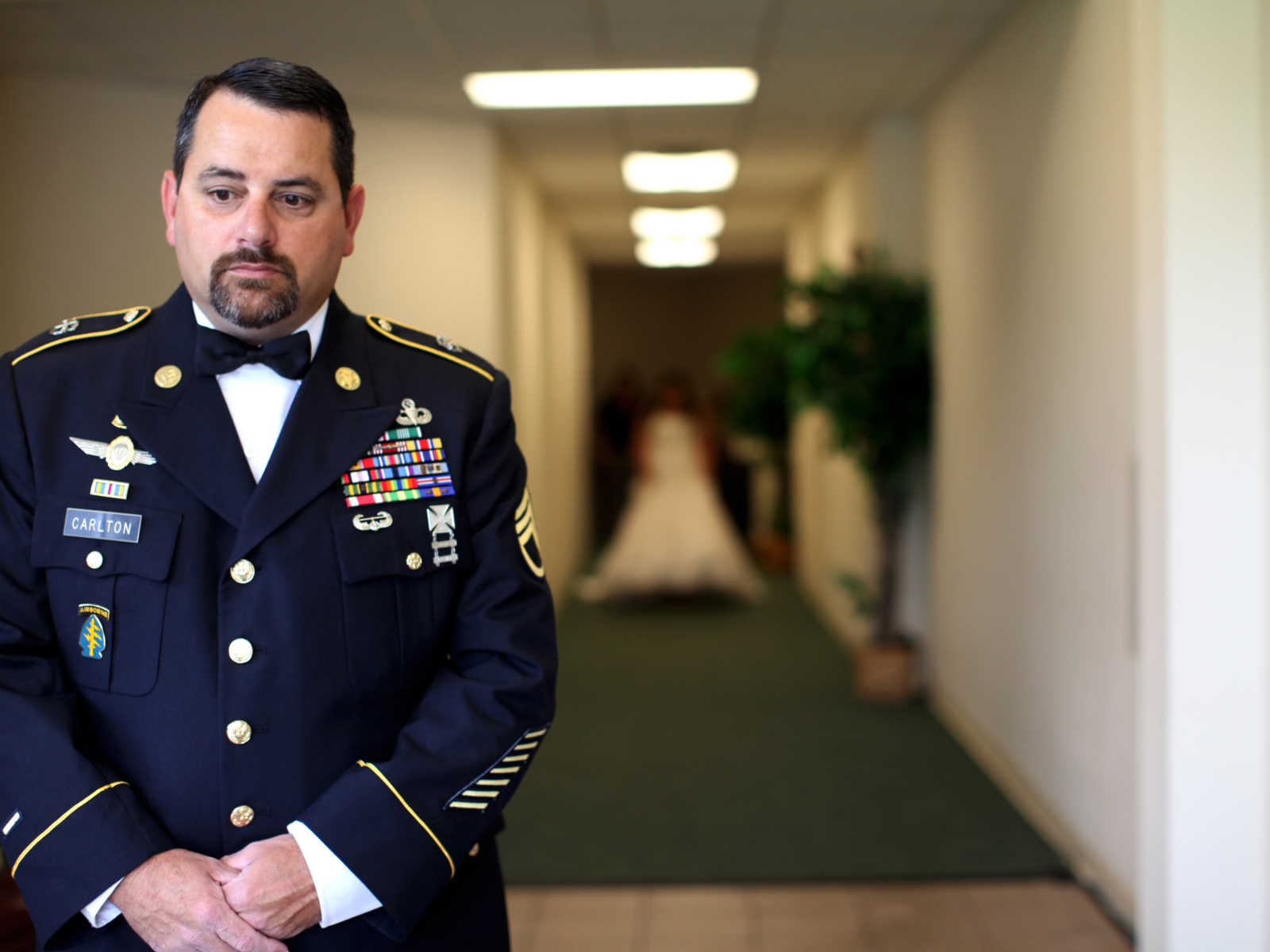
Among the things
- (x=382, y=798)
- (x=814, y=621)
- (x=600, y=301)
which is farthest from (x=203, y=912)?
(x=600, y=301)

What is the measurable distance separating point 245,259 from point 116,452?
0.26 meters

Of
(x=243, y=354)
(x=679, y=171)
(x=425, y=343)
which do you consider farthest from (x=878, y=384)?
(x=243, y=354)

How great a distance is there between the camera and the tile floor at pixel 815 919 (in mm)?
2971

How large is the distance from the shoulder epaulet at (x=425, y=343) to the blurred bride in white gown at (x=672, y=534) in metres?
6.38

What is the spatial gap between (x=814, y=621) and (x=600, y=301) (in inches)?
300

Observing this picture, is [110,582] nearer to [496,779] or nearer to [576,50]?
[496,779]

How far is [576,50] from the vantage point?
2.78 m

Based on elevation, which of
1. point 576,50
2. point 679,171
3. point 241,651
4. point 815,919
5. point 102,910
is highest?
point 679,171

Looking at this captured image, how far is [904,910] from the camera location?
3145 millimetres

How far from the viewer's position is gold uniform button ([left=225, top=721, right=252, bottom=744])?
134 centimetres

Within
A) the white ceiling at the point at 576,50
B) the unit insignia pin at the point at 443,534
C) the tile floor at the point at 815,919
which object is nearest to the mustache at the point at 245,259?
the unit insignia pin at the point at 443,534

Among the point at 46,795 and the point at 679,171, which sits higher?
the point at 679,171

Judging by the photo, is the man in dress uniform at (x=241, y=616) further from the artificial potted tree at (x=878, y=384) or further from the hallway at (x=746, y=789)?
the artificial potted tree at (x=878, y=384)

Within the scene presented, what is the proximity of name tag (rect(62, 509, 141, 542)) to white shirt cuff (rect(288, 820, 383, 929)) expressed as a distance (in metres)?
0.37
